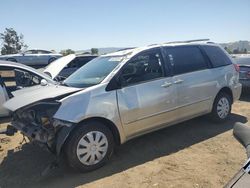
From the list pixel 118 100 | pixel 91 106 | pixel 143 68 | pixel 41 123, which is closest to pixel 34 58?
pixel 143 68

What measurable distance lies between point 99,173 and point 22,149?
1.91 metres

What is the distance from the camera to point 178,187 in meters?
3.99

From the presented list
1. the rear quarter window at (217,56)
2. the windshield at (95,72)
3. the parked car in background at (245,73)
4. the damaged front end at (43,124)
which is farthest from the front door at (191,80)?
the parked car in background at (245,73)

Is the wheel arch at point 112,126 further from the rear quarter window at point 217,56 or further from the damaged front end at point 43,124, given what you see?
the rear quarter window at point 217,56

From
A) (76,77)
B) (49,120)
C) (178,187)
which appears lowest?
Answer: (178,187)

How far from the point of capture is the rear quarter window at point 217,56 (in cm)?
653

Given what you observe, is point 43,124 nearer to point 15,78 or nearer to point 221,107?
point 15,78

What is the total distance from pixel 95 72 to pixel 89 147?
1420 millimetres

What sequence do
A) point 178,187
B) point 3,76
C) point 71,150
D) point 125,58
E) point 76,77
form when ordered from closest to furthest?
point 178,187, point 71,150, point 125,58, point 76,77, point 3,76

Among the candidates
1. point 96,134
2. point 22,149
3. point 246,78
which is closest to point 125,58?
point 96,134

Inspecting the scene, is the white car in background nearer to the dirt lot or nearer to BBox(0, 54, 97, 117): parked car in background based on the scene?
BBox(0, 54, 97, 117): parked car in background

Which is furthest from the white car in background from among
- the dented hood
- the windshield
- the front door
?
the front door

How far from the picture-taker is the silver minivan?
14.4ft

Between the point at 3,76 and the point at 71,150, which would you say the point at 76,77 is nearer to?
the point at 71,150
